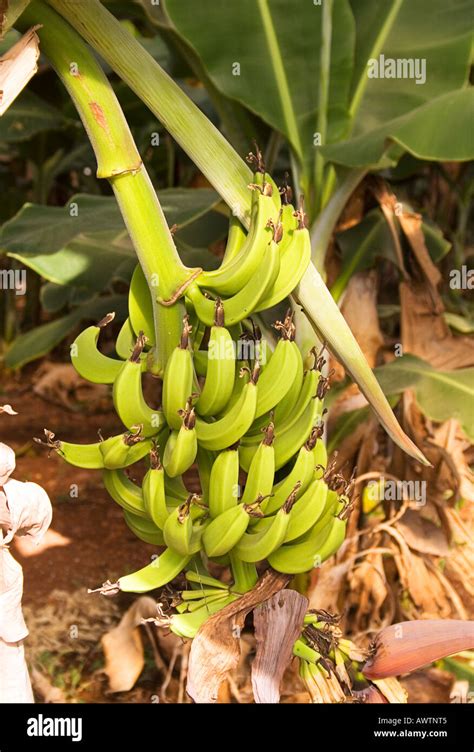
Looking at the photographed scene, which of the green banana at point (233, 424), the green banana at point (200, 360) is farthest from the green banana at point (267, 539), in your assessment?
the green banana at point (200, 360)

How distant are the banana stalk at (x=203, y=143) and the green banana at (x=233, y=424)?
12 cm

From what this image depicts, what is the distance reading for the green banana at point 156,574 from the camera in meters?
1.16

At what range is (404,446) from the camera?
112 centimetres

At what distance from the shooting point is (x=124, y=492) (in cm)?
120

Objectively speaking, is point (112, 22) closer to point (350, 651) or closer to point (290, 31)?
point (290, 31)

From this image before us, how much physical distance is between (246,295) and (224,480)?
0.25m

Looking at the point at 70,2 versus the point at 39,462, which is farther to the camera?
the point at 39,462

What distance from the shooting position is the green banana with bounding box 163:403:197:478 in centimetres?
109

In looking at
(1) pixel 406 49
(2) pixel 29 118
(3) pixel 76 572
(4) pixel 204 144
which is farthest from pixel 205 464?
(2) pixel 29 118

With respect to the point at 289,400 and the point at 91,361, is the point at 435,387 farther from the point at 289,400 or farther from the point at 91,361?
the point at 91,361
